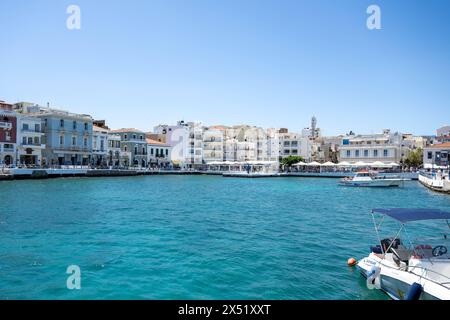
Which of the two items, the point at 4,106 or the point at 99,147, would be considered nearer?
the point at 4,106

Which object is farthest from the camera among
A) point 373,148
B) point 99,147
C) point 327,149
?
point 327,149

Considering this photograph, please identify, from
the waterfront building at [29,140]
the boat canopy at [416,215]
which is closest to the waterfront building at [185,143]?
the waterfront building at [29,140]

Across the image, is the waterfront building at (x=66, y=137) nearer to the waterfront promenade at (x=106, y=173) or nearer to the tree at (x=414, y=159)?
the waterfront promenade at (x=106, y=173)

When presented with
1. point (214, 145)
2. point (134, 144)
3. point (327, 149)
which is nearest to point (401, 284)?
point (134, 144)

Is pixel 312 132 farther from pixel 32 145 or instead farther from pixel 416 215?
pixel 416 215

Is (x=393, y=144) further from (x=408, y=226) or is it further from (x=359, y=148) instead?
(x=408, y=226)

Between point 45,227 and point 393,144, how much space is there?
82.3 metres

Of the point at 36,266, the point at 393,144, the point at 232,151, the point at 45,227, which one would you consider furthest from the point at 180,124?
the point at 36,266

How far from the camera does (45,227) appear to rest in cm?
1755

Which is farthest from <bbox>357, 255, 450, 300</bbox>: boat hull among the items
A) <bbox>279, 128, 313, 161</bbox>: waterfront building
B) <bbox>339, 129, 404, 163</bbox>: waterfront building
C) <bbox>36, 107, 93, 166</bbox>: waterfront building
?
<bbox>279, 128, 313, 161</bbox>: waterfront building

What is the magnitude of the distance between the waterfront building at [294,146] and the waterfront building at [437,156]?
3230 centimetres

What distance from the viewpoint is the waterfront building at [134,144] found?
84.2 meters

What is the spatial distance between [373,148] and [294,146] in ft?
68.9

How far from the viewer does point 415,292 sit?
8.05 metres
